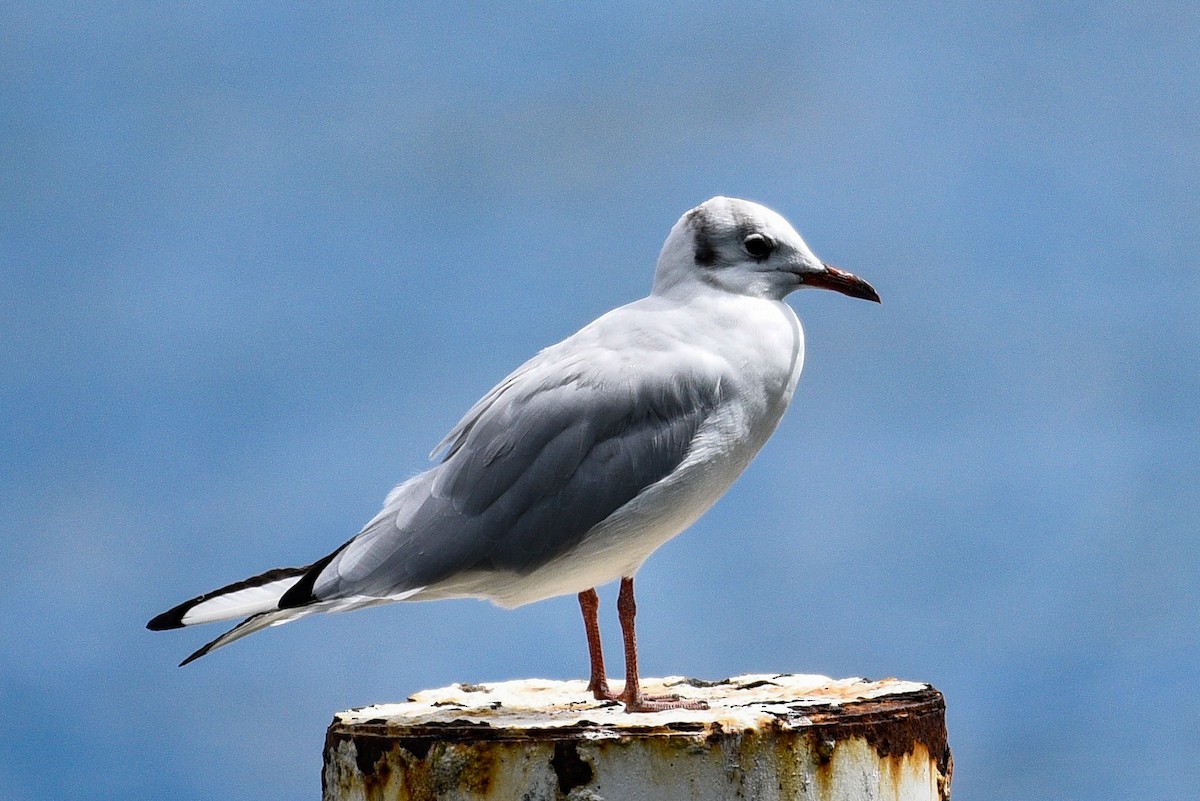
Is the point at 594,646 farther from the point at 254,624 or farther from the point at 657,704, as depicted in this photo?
the point at 254,624

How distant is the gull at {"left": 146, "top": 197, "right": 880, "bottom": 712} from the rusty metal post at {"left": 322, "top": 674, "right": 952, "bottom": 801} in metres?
0.40

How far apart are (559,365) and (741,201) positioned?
2.69 feet

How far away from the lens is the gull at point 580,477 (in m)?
3.95

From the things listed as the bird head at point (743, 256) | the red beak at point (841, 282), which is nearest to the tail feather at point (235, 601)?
the bird head at point (743, 256)

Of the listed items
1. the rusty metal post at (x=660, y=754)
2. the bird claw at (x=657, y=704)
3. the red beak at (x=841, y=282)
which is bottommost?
the rusty metal post at (x=660, y=754)

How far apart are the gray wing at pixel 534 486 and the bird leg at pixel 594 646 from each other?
2.14ft

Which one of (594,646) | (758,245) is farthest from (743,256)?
(594,646)

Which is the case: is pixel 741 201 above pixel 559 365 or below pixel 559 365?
above

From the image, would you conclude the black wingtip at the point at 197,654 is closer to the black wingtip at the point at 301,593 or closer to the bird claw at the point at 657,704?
the black wingtip at the point at 301,593

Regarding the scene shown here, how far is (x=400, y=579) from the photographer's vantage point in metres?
3.90

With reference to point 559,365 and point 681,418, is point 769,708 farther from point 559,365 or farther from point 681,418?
point 559,365

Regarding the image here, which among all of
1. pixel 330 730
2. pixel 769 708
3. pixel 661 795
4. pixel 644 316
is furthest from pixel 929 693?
pixel 330 730

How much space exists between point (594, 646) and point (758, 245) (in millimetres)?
1441

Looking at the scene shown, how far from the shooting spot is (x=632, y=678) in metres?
4.02
